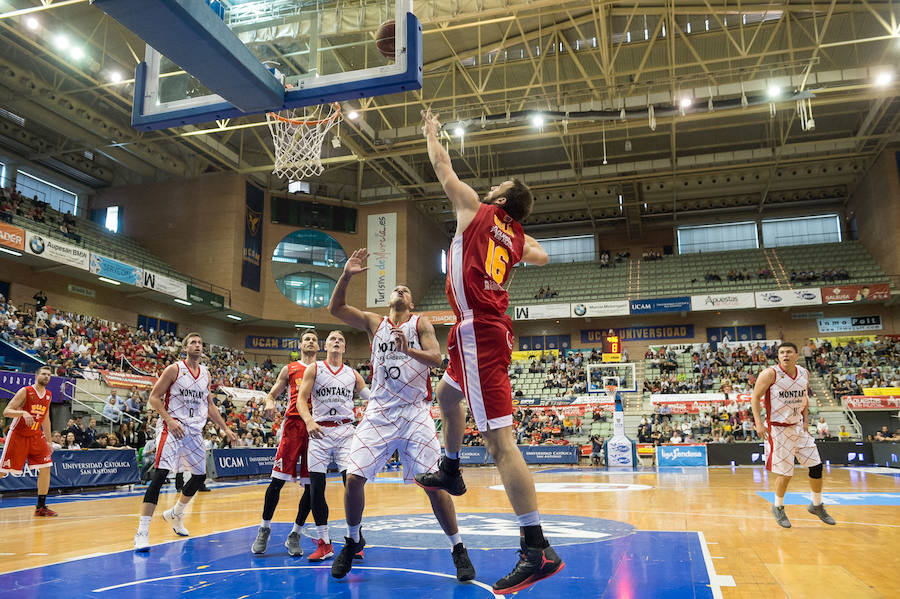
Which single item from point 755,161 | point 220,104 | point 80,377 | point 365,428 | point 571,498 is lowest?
point 571,498

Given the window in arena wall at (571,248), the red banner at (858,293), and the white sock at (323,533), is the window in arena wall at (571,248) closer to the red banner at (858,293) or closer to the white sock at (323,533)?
the red banner at (858,293)

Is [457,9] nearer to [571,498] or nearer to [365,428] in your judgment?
[571,498]

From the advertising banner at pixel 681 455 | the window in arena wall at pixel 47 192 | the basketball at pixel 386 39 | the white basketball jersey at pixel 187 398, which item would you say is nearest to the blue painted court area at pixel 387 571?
the white basketball jersey at pixel 187 398

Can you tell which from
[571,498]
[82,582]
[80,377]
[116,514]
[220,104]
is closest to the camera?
[82,582]

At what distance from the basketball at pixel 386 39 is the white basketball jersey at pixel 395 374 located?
2933 millimetres

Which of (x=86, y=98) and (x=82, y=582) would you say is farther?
(x=86, y=98)

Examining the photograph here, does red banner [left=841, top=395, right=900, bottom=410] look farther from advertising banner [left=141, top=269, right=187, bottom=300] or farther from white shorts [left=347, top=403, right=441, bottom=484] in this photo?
advertising banner [left=141, top=269, right=187, bottom=300]

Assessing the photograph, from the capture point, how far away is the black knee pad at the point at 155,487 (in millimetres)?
6080

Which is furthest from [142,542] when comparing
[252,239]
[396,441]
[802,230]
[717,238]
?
[802,230]

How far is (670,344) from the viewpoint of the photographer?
34594mm

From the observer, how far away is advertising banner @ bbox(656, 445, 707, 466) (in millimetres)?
21417

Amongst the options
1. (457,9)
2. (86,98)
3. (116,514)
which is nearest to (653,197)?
(457,9)

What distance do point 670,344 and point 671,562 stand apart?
31.3 m

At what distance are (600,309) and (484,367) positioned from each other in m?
30.9
